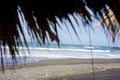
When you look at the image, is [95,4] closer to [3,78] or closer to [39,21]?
[39,21]

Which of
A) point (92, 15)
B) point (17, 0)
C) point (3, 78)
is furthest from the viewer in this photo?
point (3, 78)

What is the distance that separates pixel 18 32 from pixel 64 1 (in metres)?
0.21

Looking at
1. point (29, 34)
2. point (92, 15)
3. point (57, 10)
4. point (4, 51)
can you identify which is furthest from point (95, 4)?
point (4, 51)

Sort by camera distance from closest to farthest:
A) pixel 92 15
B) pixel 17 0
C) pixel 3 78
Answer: pixel 17 0 → pixel 92 15 → pixel 3 78

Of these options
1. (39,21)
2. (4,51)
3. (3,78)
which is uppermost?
(39,21)

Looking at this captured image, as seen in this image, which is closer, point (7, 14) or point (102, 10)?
point (7, 14)

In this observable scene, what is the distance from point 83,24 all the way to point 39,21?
0.55 feet

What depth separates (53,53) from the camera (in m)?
28.7

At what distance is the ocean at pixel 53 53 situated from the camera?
1278 mm

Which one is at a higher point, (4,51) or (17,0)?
(17,0)

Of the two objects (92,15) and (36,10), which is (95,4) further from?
(36,10)

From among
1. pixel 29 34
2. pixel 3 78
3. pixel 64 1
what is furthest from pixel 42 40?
pixel 3 78

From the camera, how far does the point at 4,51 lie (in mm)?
1247

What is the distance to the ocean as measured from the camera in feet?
4.19
